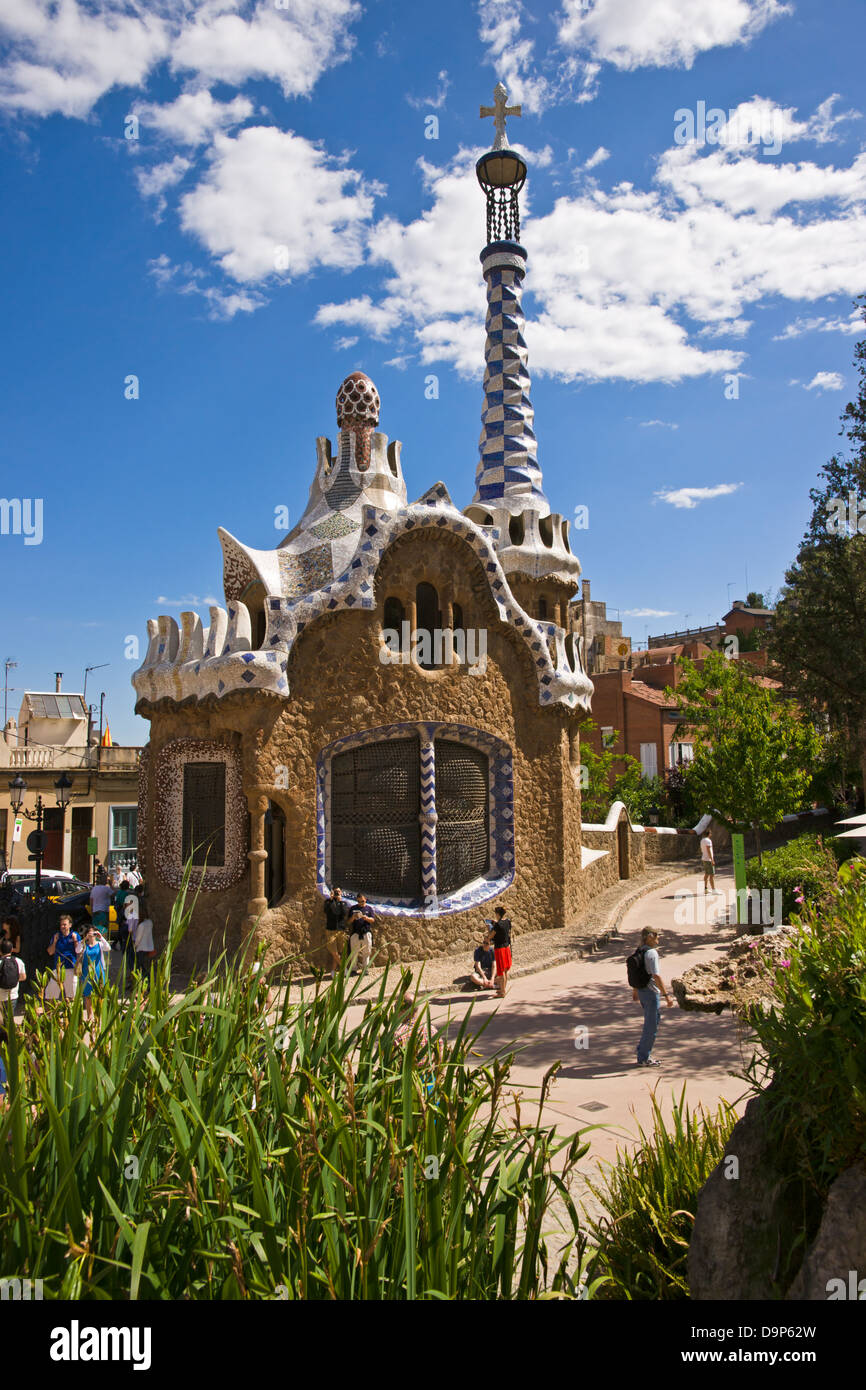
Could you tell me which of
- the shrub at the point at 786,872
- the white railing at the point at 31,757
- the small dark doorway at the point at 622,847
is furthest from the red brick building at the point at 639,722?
the shrub at the point at 786,872

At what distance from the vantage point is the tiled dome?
14.6 m

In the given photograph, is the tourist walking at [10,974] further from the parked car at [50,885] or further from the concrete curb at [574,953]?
the parked car at [50,885]

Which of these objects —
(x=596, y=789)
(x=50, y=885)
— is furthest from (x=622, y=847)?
(x=50, y=885)

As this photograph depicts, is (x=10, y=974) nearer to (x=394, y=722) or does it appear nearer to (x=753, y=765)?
(x=394, y=722)

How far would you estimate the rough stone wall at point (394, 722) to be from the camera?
38.3 ft

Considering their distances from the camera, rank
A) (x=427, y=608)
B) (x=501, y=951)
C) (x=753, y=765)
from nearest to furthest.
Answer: (x=501, y=951) → (x=427, y=608) → (x=753, y=765)

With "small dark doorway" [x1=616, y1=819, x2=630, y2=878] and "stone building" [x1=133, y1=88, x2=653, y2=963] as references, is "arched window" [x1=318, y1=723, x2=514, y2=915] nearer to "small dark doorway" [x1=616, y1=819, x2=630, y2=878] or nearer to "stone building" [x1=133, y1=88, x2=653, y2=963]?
"stone building" [x1=133, y1=88, x2=653, y2=963]

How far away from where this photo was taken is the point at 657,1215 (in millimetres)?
4469

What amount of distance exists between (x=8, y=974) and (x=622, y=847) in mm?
15910

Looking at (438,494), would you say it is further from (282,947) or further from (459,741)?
(282,947)

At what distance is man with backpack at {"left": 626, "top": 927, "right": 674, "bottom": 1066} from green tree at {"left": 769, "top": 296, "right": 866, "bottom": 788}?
718 centimetres

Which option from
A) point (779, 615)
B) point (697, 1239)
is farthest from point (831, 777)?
point (697, 1239)

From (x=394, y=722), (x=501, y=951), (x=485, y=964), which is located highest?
(x=394, y=722)

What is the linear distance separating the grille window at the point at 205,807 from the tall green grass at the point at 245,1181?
8.83m
